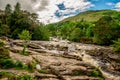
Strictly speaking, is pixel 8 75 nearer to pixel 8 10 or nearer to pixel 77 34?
pixel 8 10

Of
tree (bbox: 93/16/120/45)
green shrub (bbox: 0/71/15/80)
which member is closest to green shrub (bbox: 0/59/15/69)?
green shrub (bbox: 0/71/15/80)

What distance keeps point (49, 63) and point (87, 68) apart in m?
7.49

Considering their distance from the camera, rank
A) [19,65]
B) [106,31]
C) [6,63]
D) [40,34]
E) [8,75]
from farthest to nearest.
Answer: [40,34]
[106,31]
[19,65]
[6,63]
[8,75]

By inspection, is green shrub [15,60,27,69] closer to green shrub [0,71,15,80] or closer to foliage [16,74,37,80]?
green shrub [0,71,15,80]

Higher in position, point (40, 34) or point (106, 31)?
point (106, 31)

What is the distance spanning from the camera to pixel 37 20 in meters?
143

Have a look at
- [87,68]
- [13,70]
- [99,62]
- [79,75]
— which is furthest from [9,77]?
[99,62]

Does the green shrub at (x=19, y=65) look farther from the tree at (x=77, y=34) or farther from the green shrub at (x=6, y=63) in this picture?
the tree at (x=77, y=34)

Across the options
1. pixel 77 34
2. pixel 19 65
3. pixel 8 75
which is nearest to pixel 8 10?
pixel 77 34

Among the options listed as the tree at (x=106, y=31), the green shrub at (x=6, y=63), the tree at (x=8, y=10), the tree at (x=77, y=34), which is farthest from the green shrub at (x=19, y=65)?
the tree at (x=77, y=34)

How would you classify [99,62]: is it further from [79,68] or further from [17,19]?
[17,19]

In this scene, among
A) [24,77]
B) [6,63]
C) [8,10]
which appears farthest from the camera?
[8,10]

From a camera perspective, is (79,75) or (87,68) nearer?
(79,75)

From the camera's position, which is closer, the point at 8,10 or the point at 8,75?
the point at 8,75
